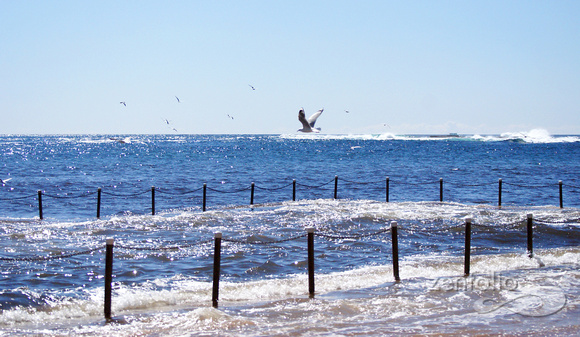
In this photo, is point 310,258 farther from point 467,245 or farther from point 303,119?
point 303,119

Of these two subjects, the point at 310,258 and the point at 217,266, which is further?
the point at 310,258

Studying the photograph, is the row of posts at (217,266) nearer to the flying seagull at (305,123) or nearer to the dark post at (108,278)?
the dark post at (108,278)

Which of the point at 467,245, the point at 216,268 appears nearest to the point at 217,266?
the point at 216,268

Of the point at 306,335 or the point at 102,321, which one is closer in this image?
the point at 306,335

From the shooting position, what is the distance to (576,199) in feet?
92.8

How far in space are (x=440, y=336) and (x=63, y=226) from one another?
14.6 meters

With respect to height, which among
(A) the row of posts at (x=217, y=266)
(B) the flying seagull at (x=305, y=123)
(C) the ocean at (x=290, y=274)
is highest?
(B) the flying seagull at (x=305, y=123)

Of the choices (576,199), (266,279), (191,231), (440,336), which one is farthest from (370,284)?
(576,199)

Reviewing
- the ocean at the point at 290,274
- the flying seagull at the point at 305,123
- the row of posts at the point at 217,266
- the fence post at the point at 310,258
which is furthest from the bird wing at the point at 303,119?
the fence post at the point at 310,258

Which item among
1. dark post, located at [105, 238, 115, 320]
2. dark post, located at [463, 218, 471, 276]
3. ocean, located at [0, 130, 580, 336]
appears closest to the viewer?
ocean, located at [0, 130, 580, 336]

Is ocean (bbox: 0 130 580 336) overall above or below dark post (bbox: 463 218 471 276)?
below

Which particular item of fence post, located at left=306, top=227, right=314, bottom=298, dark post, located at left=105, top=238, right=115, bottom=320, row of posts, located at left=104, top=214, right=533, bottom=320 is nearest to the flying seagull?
row of posts, located at left=104, top=214, right=533, bottom=320

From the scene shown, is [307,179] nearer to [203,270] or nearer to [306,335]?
[203,270]

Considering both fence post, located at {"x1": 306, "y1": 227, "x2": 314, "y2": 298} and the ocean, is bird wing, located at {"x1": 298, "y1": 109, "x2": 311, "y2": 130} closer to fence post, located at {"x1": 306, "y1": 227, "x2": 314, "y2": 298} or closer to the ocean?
the ocean
